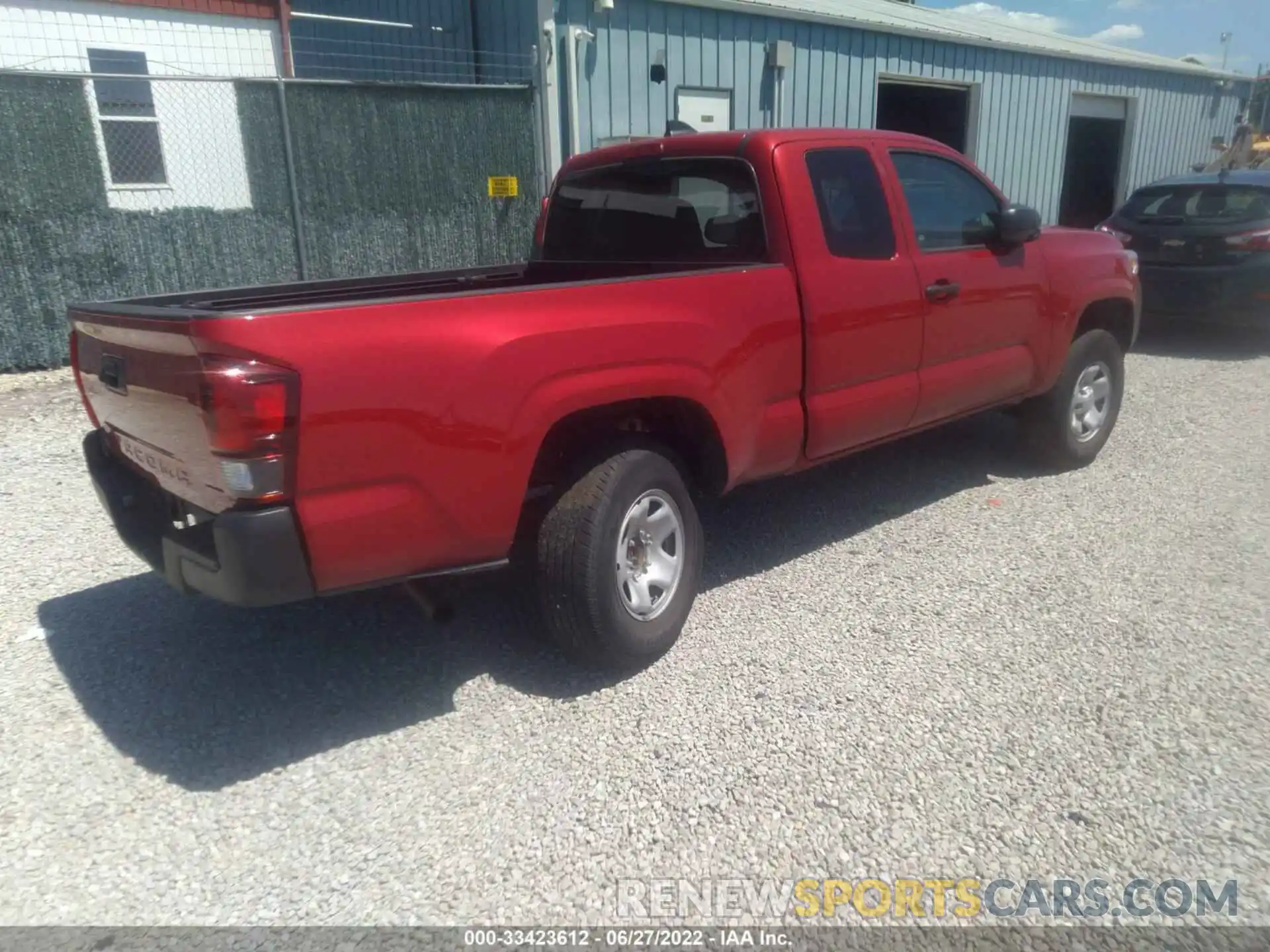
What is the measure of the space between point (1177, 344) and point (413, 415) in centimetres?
936

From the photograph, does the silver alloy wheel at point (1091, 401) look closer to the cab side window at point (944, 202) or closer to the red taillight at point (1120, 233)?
the cab side window at point (944, 202)

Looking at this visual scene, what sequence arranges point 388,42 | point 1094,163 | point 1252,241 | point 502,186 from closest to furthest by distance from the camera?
point 1252,241 → point 502,186 → point 388,42 → point 1094,163

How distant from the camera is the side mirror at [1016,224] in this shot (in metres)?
4.76

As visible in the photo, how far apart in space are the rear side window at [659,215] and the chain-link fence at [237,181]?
4.78 m

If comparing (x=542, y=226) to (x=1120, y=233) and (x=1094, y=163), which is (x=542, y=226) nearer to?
(x=1120, y=233)

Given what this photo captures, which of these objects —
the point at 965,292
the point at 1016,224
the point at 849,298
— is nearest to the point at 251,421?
the point at 849,298

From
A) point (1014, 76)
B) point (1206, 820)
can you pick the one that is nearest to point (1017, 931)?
point (1206, 820)

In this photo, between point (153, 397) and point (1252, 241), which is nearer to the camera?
point (153, 397)

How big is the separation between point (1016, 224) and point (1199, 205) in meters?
5.89

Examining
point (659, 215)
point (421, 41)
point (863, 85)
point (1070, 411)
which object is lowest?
point (1070, 411)

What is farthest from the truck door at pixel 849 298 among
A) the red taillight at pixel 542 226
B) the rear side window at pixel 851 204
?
the red taillight at pixel 542 226

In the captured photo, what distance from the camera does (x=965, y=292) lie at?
4672 mm

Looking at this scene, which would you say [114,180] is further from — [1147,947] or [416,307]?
[1147,947]

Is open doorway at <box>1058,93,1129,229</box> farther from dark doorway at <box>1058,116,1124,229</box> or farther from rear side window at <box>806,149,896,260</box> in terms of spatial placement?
rear side window at <box>806,149,896,260</box>
